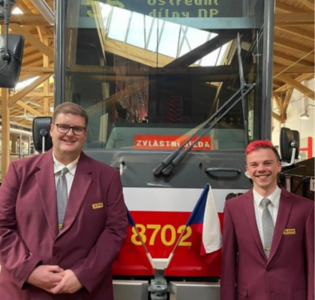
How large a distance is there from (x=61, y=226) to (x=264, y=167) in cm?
102

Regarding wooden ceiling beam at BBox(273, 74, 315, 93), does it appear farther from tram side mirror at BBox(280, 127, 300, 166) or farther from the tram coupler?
the tram coupler

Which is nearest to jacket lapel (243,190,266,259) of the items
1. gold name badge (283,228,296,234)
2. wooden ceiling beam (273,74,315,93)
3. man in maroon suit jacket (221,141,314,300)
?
man in maroon suit jacket (221,141,314,300)

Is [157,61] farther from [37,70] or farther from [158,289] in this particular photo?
[37,70]

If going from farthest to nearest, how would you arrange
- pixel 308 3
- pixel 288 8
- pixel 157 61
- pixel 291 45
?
pixel 291 45 < pixel 288 8 < pixel 308 3 < pixel 157 61

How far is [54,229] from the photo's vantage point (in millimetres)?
1780

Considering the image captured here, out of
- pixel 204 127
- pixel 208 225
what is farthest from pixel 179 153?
pixel 208 225

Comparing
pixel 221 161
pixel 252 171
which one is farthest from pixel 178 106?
pixel 252 171

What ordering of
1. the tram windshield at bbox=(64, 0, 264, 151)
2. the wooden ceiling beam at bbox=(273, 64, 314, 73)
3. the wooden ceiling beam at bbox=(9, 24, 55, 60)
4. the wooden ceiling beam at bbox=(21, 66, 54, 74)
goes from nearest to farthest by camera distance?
the tram windshield at bbox=(64, 0, 264, 151)
the wooden ceiling beam at bbox=(9, 24, 55, 60)
the wooden ceiling beam at bbox=(21, 66, 54, 74)
the wooden ceiling beam at bbox=(273, 64, 314, 73)

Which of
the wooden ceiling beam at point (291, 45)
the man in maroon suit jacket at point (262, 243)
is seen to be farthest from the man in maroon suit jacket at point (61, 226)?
the wooden ceiling beam at point (291, 45)

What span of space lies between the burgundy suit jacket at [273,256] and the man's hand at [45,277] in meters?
0.82

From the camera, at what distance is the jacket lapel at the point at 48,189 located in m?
1.79

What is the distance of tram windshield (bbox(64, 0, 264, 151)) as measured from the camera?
2543 millimetres

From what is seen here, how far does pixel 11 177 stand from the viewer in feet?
6.13

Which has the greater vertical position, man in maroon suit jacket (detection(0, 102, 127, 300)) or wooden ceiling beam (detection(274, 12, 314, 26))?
wooden ceiling beam (detection(274, 12, 314, 26))
